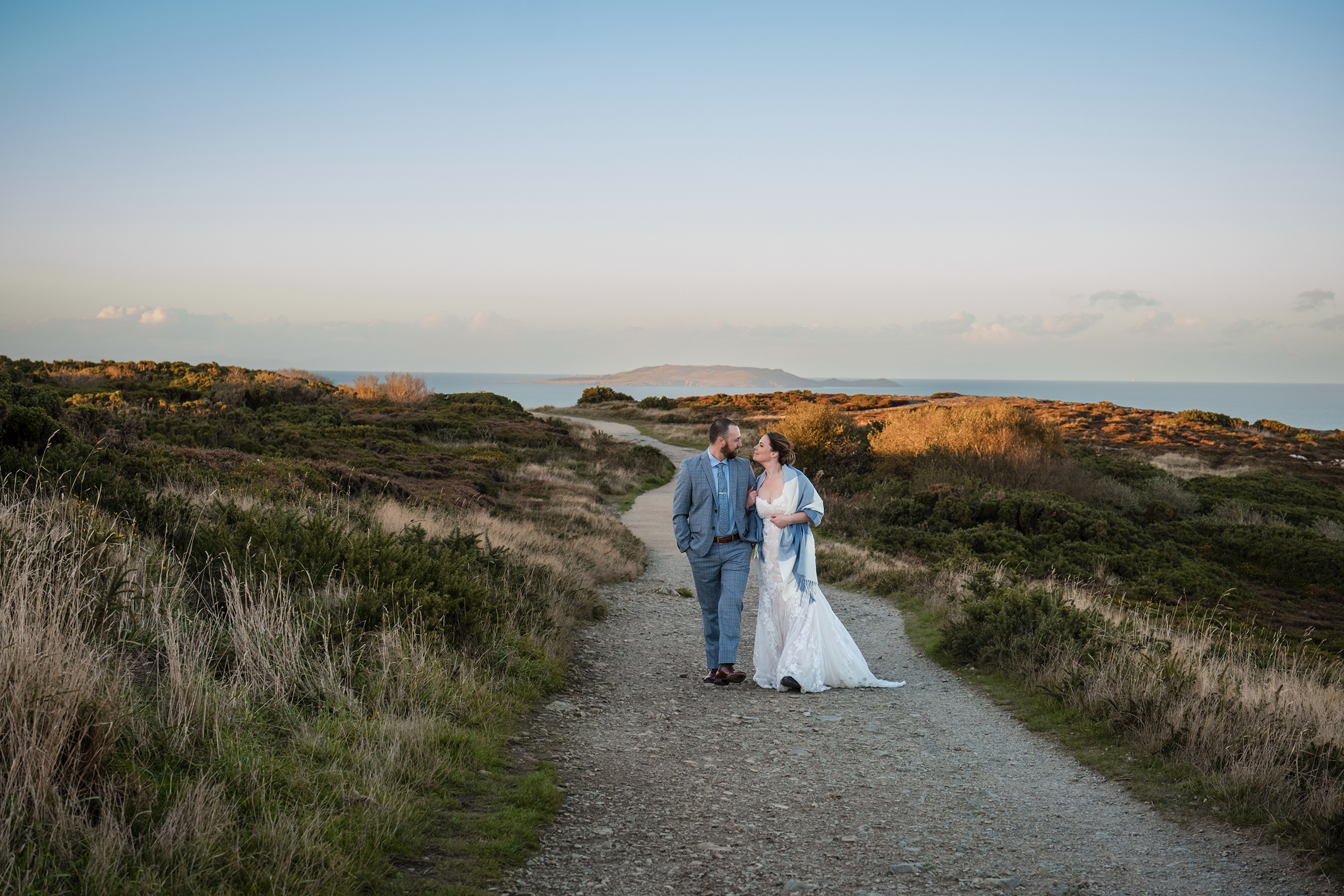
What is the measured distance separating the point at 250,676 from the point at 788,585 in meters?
4.20

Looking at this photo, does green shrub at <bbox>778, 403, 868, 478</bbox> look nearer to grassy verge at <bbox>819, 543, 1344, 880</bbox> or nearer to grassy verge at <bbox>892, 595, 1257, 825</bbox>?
grassy verge at <bbox>819, 543, 1344, 880</bbox>

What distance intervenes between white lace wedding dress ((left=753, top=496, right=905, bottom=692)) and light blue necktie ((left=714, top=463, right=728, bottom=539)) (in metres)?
0.33

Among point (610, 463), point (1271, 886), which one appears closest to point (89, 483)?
point (1271, 886)

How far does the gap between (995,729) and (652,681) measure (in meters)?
2.90

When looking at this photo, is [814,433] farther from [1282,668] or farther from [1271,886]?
[1271,886]

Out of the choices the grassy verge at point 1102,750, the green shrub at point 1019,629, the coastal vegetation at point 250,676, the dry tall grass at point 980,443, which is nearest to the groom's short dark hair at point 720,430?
the coastal vegetation at point 250,676

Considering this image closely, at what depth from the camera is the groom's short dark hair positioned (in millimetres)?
6867

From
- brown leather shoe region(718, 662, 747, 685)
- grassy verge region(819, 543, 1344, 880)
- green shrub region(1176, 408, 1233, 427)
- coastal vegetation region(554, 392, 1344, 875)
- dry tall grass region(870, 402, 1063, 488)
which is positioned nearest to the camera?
grassy verge region(819, 543, 1344, 880)

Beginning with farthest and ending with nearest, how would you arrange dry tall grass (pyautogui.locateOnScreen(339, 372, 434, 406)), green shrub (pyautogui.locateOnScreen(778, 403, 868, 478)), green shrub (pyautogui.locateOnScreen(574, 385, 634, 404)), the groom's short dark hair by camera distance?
green shrub (pyautogui.locateOnScreen(574, 385, 634, 404)) → dry tall grass (pyautogui.locateOnScreen(339, 372, 434, 406)) → green shrub (pyautogui.locateOnScreen(778, 403, 868, 478)) → the groom's short dark hair

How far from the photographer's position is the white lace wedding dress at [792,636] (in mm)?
7191

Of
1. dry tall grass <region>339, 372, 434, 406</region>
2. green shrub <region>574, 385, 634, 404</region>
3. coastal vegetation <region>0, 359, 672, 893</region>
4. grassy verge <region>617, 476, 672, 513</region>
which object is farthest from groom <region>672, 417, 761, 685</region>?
green shrub <region>574, 385, 634, 404</region>

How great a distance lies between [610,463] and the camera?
2827 cm

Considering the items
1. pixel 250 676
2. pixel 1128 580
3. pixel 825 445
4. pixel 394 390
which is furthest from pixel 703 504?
pixel 394 390

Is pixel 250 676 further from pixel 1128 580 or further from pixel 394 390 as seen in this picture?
pixel 394 390
